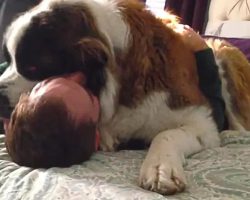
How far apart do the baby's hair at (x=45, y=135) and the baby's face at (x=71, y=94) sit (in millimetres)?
13

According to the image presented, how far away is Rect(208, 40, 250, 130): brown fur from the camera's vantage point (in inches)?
65.7

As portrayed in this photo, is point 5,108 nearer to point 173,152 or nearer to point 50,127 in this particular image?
point 50,127

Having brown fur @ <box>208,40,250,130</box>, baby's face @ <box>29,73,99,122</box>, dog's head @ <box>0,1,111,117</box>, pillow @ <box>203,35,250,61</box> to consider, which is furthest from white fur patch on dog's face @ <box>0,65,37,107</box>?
pillow @ <box>203,35,250,61</box>

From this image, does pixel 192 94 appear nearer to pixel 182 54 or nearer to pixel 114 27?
pixel 182 54

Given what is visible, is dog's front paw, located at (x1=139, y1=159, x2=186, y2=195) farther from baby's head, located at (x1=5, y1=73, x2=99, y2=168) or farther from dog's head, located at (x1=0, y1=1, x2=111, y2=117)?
dog's head, located at (x1=0, y1=1, x2=111, y2=117)

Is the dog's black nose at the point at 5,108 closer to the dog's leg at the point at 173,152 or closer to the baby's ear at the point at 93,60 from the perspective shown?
the baby's ear at the point at 93,60

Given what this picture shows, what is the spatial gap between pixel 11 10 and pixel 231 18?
105cm

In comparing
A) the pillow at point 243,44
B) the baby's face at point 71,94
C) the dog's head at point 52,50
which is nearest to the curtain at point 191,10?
the pillow at point 243,44

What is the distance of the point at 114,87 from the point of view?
1333 mm

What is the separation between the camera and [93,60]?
126 cm

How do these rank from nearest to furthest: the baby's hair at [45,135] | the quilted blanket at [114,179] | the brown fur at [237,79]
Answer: the quilted blanket at [114,179] < the baby's hair at [45,135] < the brown fur at [237,79]

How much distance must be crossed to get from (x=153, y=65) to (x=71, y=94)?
1.06 ft

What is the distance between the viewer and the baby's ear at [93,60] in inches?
49.0

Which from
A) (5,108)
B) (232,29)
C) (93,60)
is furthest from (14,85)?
(232,29)
